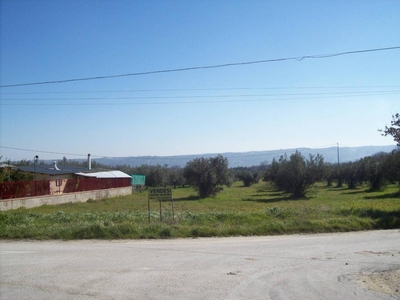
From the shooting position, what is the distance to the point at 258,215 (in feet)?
55.8

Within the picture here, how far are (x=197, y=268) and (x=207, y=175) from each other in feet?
135

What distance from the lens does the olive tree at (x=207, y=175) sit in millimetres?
49250

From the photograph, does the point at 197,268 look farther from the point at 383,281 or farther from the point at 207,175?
the point at 207,175

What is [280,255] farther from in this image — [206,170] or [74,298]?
[206,170]

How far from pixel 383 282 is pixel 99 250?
7.16m

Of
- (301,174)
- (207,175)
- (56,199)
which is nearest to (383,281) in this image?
(56,199)

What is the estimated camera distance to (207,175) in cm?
4916

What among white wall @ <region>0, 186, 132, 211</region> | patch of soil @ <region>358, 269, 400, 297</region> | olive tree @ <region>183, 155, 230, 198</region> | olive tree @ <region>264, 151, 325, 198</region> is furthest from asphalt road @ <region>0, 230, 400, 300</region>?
olive tree @ <region>183, 155, 230, 198</region>

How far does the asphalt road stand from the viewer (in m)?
6.36

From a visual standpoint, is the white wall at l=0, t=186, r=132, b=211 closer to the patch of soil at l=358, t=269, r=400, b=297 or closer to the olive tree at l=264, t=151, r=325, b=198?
the olive tree at l=264, t=151, r=325, b=198

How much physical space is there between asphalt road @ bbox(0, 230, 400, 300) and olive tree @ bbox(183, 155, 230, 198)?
1461 inches

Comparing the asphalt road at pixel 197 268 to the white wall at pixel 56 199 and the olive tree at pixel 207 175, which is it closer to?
the white wall at pixel 56 199

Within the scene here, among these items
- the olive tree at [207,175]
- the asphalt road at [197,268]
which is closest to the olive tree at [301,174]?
the olive tree at [207,175]

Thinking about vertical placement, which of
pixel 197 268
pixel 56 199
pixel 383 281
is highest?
pixel 197 268
